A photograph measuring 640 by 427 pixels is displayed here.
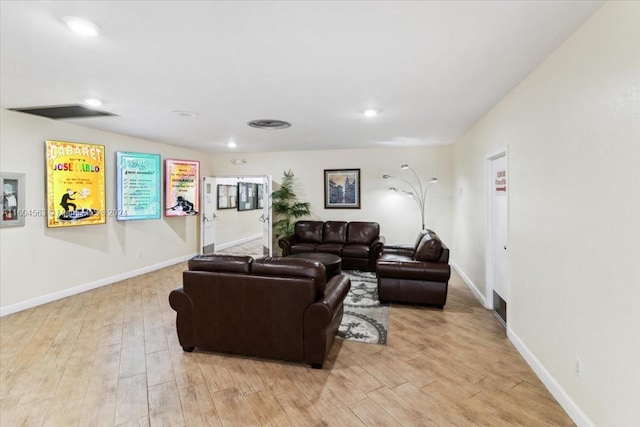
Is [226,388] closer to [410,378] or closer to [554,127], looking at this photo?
[410,378]

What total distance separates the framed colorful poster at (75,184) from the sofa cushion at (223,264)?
2880 mm

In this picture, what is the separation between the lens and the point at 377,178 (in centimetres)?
689

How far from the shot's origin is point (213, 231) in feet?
25.0

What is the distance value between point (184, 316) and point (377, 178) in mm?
5029

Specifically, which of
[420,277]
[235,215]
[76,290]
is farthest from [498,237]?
[235,215]

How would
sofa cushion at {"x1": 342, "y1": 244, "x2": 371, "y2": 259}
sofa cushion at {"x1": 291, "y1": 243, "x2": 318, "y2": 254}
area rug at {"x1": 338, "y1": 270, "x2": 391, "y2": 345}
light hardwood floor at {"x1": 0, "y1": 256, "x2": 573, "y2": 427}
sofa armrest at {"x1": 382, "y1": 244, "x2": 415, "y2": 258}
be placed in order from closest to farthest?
light hardwood floor at {"x1": 0, "y1": 256, "x2": 573, "y2": 427}
area rug at {"x1": 338, "y1": 270, "x2": 391, "y2": 345}
sofa armrest at {"x1": 382, "y1": 244, "x2": 415, "y2": 258}
sofa cushion at {"x1": 342, "y1": 244, "x2": 371, "y2": 259}
sofa cushion at {"x1": 291, "y1": 243, "x2": 318, "y2": 254}

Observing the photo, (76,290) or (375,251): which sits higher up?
(375,251)

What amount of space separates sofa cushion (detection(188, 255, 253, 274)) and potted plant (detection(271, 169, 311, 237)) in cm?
409

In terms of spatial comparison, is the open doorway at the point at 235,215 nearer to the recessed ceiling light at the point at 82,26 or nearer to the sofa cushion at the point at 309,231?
the sofa cushion at the point at 309,231

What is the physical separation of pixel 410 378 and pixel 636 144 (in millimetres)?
2152

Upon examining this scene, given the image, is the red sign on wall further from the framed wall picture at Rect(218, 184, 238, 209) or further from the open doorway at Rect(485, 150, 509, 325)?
the framed wall picture at Rect(218, 184, 238, 209)

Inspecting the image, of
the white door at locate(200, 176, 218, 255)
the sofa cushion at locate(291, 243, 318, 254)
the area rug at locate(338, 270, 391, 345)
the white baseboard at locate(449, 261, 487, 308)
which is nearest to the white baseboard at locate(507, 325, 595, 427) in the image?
the white baseboard at locate(449, 261, 487, 308)

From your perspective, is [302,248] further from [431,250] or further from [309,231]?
[431,250]

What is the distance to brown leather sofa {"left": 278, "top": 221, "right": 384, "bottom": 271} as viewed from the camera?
5.97 meters
